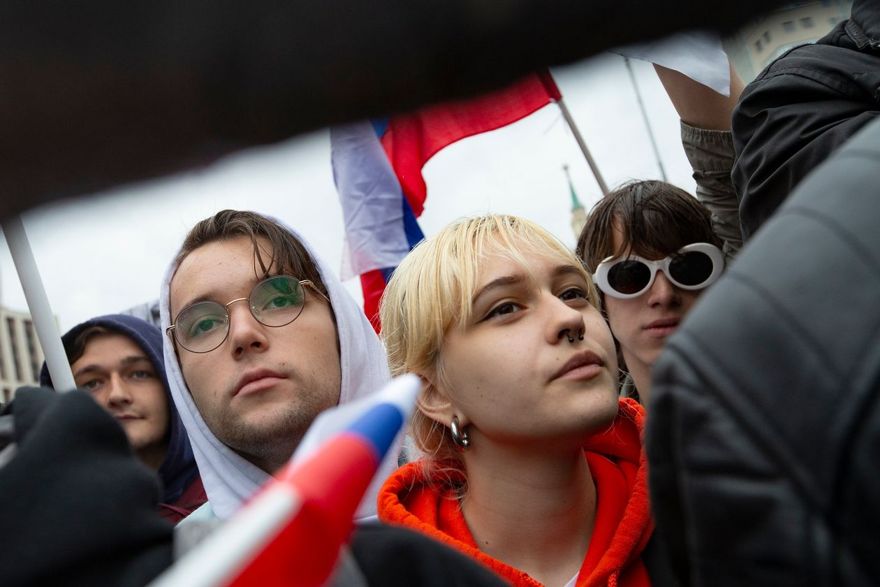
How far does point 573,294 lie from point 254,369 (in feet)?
2.65

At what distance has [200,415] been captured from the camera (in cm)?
230

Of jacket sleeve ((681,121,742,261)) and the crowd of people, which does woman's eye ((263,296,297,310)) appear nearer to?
the crowd of people

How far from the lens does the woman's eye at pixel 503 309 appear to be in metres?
1.84

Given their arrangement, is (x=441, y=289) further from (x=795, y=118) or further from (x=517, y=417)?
(x=795, y=118)

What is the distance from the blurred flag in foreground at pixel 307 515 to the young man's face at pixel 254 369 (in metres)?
1.46

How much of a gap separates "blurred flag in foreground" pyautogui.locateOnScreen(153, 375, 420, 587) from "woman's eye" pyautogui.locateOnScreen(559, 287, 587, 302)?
1270 mm

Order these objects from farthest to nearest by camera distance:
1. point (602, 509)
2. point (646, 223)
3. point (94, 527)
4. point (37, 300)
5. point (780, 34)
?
point (780, 34) → point (646, 223) → point (37, 300) → point (602, 509) → point (94, 527)

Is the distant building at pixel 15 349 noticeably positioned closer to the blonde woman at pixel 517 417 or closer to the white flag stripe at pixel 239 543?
the blonde woman at pixel 517 417

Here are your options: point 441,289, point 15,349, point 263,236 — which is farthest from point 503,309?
point 15,349

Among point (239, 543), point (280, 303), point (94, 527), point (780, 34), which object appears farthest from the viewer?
point (780, 34)

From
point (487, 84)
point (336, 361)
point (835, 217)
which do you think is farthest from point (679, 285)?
point (835, 217)

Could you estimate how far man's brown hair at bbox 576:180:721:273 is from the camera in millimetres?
2488

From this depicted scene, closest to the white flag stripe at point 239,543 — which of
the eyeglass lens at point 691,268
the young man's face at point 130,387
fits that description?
the eyeglass lens at point 691,268

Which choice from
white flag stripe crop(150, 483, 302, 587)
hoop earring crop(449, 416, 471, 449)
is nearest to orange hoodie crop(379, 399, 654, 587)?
hoop earring crop(449, 416, 471, 449)
